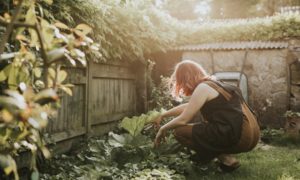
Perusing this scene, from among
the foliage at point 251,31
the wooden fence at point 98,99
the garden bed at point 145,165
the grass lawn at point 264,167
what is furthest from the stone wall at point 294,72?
the garden bed at point 145,165

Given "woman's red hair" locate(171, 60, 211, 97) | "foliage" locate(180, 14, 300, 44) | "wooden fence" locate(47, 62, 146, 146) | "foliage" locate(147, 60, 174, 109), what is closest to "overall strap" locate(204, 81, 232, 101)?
"woman's red hair" locate(171, 60, 211, 97)

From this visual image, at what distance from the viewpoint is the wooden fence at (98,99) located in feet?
19.7

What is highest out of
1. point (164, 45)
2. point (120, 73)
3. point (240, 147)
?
point (164, 45)

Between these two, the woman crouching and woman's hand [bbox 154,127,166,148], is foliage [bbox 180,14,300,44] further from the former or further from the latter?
woman's hand [bbox 154,127,166,148]

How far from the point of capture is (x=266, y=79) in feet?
32.7

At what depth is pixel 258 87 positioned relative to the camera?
1008cm

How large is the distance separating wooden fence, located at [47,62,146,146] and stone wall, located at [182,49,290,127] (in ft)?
10.1

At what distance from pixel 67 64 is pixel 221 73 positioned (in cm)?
592

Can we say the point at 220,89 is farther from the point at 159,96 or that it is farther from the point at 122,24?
the point at 159,96

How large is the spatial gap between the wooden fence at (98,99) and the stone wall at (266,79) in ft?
10.1

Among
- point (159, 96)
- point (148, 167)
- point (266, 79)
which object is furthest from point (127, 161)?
point (266, 79)

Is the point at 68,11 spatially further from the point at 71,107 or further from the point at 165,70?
the point at 165,70

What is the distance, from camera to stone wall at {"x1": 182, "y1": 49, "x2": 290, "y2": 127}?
31.8 ft

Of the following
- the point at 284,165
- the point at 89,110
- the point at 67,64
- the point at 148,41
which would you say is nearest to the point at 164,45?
the point at 148,41
